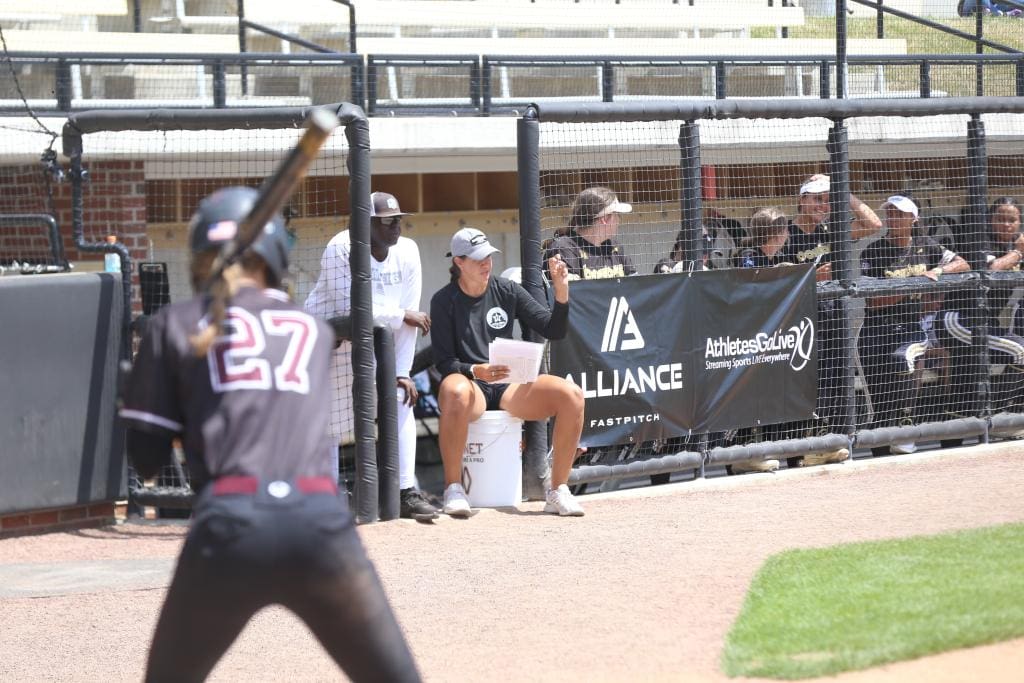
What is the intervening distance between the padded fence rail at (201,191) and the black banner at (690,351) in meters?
1.34

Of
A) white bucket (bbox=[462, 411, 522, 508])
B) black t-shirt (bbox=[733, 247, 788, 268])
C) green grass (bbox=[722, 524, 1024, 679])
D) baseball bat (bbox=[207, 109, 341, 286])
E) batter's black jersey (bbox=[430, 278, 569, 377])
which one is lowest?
green grass (bbox=[722, 524, 1024, 679])

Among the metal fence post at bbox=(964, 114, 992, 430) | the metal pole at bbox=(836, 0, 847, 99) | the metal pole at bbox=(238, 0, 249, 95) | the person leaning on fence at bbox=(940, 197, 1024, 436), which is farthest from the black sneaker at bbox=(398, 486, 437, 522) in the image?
the metal pole at bbox=(836, 0, 847, 99)

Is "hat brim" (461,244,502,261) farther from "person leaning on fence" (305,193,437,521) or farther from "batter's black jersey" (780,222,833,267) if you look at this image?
"batter's black jersey" (780,222,833,267)

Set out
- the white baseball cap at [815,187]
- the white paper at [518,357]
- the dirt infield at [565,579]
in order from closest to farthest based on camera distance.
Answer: the dirt infield at [565,579] → the white paper at [518,357] → the white baseball cap at [815,187]

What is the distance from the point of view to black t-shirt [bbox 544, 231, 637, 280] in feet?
28.2

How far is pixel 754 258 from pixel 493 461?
2.63 meters

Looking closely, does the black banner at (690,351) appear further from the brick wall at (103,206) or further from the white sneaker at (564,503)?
the brick wall at (103,206)

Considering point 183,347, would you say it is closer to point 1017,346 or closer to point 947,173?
point 1017,346

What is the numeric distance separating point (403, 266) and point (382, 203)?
1.44 feet

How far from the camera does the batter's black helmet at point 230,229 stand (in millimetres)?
3295

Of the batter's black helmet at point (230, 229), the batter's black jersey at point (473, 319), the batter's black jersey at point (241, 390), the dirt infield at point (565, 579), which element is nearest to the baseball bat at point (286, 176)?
the batter's black helmet at point (230, 229)

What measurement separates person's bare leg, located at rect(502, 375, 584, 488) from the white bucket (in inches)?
9.1

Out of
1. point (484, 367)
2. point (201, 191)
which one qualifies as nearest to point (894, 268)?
point (484, 367)

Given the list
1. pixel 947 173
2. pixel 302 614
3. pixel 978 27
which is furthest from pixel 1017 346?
pixel 302 614
